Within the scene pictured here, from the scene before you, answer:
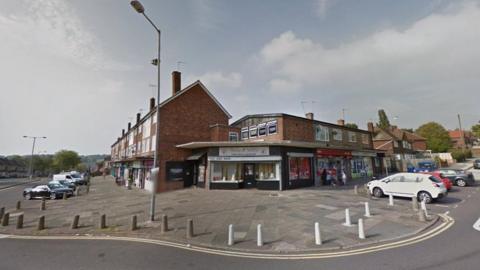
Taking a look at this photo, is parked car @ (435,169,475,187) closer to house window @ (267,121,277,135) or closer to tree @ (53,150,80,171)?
house window @ (267,121,277,135)

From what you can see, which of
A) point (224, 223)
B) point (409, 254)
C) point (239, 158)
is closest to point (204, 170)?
point (239, 158)

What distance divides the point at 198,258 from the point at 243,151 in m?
13.5

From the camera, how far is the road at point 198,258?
5641 millimetres

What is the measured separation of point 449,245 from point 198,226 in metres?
8.55

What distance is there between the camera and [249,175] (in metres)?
20.1

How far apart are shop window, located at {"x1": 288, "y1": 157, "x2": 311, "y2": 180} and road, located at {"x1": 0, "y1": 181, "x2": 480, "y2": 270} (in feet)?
41.0

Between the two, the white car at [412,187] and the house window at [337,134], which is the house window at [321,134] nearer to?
the house window at [337,134]

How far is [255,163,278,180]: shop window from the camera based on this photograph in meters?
19.4

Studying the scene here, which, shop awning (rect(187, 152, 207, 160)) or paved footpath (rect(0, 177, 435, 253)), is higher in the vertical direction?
shop awning (rect(187, 152, 207, 160))

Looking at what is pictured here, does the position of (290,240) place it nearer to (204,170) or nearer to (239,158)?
(239,158)

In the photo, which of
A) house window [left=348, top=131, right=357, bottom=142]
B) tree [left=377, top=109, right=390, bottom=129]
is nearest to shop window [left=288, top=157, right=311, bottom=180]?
house window [left=348, top=131, right=357, bottom=142]

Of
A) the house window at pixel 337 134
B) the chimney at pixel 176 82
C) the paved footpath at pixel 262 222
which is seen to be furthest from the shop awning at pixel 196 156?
the house window at pixel 337 134

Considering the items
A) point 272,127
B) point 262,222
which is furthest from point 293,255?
point 272,127

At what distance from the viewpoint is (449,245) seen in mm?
6613
